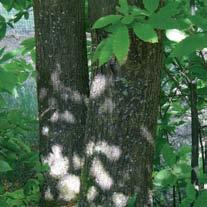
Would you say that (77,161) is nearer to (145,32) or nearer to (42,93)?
(42,93)

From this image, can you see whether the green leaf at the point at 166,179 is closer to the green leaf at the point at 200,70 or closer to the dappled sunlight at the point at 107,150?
the dappled sunlight at the point at 107,150

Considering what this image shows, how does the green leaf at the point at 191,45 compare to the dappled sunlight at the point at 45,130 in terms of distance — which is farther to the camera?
the dappled sunlight at the point at 45,130

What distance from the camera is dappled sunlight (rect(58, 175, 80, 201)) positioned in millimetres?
2980

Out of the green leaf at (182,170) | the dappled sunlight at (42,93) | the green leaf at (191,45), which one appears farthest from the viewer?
the dappled sunlight at (42,93)

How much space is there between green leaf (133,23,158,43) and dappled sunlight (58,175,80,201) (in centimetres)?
192

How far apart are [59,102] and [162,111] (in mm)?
658

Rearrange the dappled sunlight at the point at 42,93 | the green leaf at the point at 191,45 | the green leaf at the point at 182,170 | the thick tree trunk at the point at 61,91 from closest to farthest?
the green leaf at the point at 191,45
the green leaf at the point at 182,170
the thick tree trunk at the point at 61,91
the dappled sunlight at the point at 42,93

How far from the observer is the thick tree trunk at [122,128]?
6.08ft

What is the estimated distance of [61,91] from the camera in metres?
2.84

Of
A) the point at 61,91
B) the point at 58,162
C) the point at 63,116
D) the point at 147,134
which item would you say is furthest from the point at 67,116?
the point at 147,134

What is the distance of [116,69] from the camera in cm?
187

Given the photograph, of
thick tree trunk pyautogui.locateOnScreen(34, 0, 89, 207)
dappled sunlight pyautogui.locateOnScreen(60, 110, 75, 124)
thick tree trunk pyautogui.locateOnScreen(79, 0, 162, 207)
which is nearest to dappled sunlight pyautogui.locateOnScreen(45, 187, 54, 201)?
thick tree trunk pyautogui.locateOnScreen(34, 0, 89, 207)

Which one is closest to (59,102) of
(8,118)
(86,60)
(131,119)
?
(86,60)

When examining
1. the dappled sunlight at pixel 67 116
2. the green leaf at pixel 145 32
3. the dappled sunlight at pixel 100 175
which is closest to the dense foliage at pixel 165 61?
the green leaf at pixel 145 32
